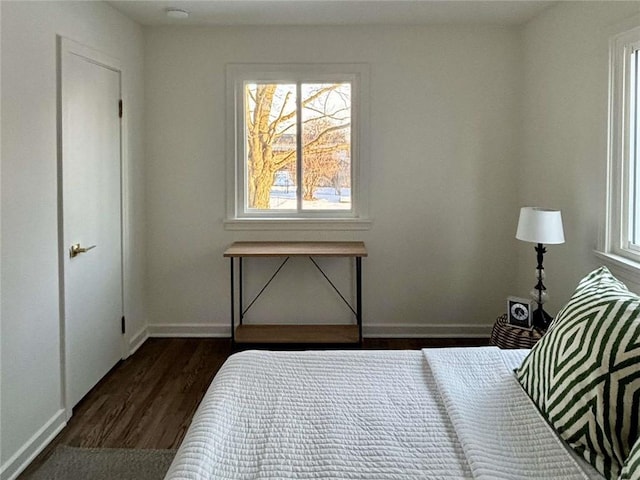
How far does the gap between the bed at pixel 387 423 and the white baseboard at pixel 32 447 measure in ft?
4.23

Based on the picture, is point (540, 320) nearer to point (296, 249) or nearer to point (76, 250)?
point (296, 249)

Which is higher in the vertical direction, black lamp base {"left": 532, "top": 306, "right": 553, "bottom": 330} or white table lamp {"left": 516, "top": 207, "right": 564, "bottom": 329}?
white table lamp {"left": 516, "top": 207, "right": 564, "bottom": 329}

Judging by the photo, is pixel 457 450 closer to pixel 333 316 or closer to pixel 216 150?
pixel 333 316

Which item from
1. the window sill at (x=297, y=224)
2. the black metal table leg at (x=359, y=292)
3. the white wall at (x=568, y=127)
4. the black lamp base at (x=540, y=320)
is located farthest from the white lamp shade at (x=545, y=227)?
the window sill at (x=297, y=224)

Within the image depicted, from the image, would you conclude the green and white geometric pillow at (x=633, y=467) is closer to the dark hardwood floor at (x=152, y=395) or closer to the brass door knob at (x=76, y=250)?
the dark hardwood floor at (x=152, y=395)

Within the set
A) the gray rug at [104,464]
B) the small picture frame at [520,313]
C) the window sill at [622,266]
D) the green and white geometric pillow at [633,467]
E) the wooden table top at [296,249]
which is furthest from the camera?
the wooden table top at [296,249]

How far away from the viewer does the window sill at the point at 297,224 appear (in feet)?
13.0

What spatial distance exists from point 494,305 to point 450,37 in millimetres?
2159

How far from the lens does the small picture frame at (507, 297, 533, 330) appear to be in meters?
2.97

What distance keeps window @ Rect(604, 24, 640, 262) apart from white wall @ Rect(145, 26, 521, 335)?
124cm

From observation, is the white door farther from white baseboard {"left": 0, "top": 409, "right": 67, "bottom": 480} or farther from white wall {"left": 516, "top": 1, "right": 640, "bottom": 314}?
white wall {"left": 516, "top": 1, "right": 640, "bottom": 314}

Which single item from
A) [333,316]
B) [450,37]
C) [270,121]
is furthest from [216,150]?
[450,37]

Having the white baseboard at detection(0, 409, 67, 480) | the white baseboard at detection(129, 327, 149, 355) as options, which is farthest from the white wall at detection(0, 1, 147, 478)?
the white baseboard at detection(129, 327, 149, 355)

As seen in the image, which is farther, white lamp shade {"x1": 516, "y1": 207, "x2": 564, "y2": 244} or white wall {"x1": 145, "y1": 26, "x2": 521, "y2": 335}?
white wall {"x1": 145, "y1": 26, "x2": 521, "y2": 335}
